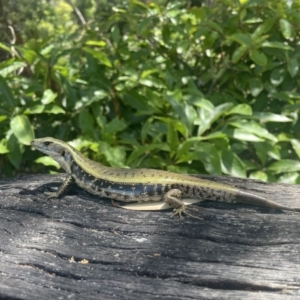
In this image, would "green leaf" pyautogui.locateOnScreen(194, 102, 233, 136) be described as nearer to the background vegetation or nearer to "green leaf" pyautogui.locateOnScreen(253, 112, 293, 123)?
the background vegetation

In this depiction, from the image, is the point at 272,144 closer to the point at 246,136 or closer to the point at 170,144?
the point at 246,136

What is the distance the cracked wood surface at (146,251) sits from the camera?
→ 5.95 ft

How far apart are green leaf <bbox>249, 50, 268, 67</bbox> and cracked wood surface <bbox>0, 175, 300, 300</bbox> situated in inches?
52.9

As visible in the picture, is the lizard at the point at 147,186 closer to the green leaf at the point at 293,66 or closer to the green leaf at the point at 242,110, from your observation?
the green leaf at the point at 242,110

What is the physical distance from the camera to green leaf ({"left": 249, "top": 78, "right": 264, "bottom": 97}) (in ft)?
12.5

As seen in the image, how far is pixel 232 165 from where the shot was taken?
3225 millimetres

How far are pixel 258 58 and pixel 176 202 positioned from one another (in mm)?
1719

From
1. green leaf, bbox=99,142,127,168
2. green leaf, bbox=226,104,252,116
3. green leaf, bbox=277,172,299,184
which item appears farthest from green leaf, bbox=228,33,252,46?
green leaf, bbox=99,142,127,168

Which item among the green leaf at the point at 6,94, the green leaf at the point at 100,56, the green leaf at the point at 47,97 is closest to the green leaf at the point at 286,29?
the green leaf at the point at 100,56

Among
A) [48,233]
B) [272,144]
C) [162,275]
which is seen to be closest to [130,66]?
[272,144]

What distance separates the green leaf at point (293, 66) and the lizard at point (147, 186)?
4.78 feet

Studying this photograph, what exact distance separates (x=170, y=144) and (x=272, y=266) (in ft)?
4.99

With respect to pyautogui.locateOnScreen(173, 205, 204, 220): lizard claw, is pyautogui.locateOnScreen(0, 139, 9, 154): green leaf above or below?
above

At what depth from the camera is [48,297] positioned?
1824 millimetres
